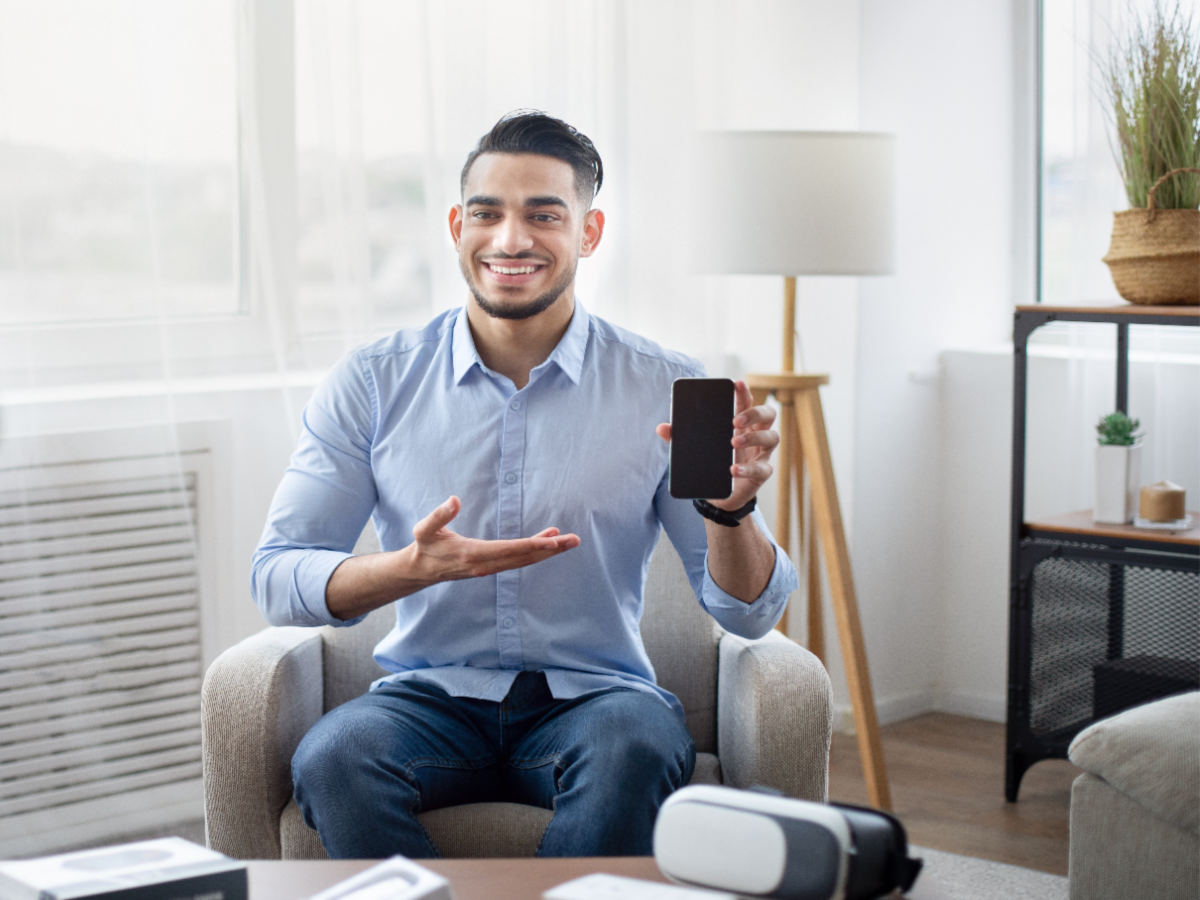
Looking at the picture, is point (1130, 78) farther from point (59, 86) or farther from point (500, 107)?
point (59, 86)

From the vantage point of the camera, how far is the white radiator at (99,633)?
223cm

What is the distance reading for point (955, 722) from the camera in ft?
10.8

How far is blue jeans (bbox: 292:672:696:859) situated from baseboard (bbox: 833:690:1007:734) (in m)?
1.65

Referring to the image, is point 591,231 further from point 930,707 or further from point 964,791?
point 930,707

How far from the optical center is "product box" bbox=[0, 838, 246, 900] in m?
1.02

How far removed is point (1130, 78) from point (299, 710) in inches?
74.6

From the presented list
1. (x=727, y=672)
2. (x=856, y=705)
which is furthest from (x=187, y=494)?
(x=856, y=705)

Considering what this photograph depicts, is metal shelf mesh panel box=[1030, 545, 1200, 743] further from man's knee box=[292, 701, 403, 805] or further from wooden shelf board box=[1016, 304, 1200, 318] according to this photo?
man's knee box=[292, 701, 403, 805]

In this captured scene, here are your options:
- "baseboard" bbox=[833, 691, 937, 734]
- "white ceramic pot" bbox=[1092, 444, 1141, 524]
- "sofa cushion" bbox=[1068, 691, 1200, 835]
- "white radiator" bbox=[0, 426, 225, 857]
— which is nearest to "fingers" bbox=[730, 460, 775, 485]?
"sofa cushion" bbox=[1068, 691, 1200, 835]

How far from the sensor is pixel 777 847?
0.98m

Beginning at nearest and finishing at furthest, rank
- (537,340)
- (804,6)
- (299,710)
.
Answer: (299,710)
(537,340)
(804,6)

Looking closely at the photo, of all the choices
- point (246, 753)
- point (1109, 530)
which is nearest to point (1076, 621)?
point (1109, 530)

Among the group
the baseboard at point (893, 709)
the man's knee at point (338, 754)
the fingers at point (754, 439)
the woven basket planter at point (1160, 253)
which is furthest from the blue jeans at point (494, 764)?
the baseboard at point (893, 709)

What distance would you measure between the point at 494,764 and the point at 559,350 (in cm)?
55
